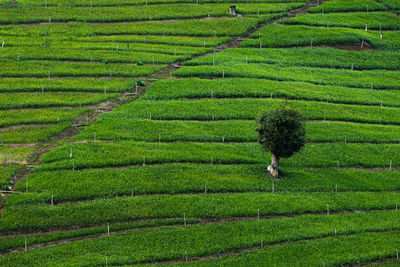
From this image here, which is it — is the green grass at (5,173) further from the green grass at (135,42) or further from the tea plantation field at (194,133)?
the green grass at (135,42)

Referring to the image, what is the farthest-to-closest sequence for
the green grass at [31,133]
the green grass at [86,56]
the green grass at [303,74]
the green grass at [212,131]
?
the green grass at [86,56] < the green grass at [303,74] < the green grass at [212,131] < the green grass at [31,133]

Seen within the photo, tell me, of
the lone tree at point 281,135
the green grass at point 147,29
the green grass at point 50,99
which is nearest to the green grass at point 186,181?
the lone tree at point 281,135

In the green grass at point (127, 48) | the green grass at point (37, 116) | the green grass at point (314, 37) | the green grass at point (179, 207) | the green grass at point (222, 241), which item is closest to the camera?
the green grass at point (222, 241)

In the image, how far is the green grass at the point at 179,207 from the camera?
184 ft

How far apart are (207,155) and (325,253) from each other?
18367 mm

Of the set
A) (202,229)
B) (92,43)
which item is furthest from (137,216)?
(92,43)

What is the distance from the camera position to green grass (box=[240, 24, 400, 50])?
96750 millimetres

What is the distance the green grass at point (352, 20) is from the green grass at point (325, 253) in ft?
179

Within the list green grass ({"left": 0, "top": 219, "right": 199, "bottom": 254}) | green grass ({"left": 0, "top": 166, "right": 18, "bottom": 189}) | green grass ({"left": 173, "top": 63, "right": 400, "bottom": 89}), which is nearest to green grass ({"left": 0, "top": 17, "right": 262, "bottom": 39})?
green grass ({"left": 173, "top": 63, "right": 400, "bottom": 89})

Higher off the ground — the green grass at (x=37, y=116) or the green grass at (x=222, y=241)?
the green grass at (x=37, y=116)

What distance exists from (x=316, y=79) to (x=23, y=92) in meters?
36.3

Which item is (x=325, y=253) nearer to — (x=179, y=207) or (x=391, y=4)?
(x=179, y=207)

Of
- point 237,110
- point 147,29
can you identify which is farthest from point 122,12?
point 237,110

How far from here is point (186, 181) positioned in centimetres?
6206
